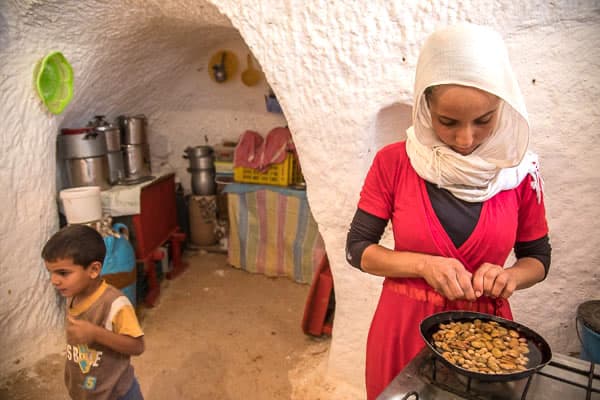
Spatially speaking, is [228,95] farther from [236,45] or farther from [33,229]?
[33,229]

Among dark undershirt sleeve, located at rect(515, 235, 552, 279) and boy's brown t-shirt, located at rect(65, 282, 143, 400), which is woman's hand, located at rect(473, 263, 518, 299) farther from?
boy's brown t-shirt, located at rect(65, 282, 143, 400)

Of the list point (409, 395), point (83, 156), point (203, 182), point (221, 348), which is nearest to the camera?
point (409, 395)

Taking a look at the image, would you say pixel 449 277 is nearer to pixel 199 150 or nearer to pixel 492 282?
pixel 492 282

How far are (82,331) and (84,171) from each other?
1754 millimetres

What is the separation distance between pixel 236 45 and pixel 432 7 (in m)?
2.43

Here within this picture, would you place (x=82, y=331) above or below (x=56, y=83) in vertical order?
below

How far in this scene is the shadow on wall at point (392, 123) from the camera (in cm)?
183

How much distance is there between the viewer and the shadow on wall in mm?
1831

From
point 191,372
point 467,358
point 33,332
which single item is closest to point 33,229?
point 33,332

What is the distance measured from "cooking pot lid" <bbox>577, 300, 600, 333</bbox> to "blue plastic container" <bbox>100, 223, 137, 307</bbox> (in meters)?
2.31

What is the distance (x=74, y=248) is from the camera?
1.34 metres

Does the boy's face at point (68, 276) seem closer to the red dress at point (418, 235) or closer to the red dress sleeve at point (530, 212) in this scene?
the red dress at point (418, 235)

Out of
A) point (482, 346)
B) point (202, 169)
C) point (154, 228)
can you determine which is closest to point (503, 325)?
point (482, 346)

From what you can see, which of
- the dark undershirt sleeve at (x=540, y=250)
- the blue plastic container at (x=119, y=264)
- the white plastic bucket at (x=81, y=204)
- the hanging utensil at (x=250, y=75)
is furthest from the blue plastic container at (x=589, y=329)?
the hanging utensil at (x=250, y=75)
